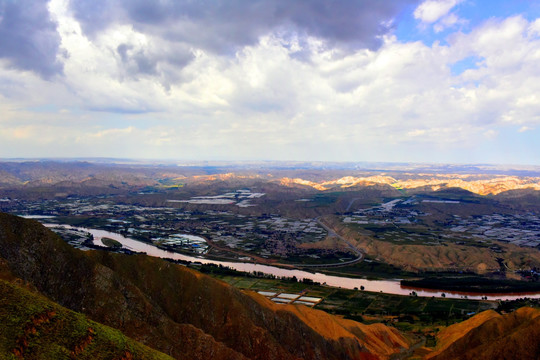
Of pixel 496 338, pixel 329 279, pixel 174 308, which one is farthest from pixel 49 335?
pixel 329 279

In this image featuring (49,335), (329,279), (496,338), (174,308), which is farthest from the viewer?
(329,279)

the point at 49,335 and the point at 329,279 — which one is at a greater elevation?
the point at 49,335

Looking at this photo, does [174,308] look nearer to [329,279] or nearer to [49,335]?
[49,335]

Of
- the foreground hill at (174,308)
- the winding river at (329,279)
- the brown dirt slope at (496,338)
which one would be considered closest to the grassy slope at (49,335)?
the foreground hill at (174,308)

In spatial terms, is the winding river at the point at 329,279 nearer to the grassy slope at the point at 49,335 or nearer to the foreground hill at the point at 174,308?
the foreground hill at the point at 174,308

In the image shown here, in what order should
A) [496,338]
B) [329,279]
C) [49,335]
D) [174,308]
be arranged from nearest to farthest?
[49,335] < [174,308] < [496,338] < [329,279]

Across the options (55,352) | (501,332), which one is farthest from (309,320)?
(55,352)
